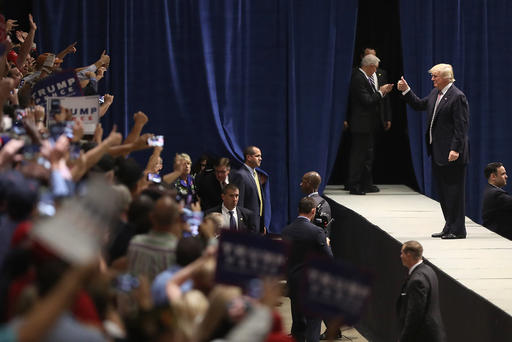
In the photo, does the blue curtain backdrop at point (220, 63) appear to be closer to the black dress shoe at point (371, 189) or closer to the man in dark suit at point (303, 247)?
the black dress shoe at point (371, 189)

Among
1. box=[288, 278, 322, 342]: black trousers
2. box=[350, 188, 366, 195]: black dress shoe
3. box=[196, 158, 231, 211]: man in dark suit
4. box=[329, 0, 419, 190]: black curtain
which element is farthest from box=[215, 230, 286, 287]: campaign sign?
box=[329, 0, 419, 190]: black curtain

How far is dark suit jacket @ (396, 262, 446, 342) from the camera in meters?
6.68

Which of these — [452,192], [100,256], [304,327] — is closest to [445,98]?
[452,192]

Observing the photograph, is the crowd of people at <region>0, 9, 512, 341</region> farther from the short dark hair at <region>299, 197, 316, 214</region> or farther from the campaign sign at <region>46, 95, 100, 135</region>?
the short dark hair at <region>299, 197, 316, 214</region>

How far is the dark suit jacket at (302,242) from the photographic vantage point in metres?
7.80

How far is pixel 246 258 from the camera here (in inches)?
133

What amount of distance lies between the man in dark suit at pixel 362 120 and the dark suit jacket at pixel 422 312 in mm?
3671

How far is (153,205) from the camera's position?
4141 mm

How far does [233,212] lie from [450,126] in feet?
6.44

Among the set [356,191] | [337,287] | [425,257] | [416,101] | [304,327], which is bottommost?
[304,327]

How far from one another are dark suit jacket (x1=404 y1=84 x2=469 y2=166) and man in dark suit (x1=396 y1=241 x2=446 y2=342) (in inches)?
58.8

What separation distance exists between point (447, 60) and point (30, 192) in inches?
317

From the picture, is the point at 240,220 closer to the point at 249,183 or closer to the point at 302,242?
the point at 302,242

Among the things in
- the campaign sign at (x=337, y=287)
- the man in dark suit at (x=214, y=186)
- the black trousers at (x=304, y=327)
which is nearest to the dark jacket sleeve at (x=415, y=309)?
the black trousers at (x=304, y=327)
